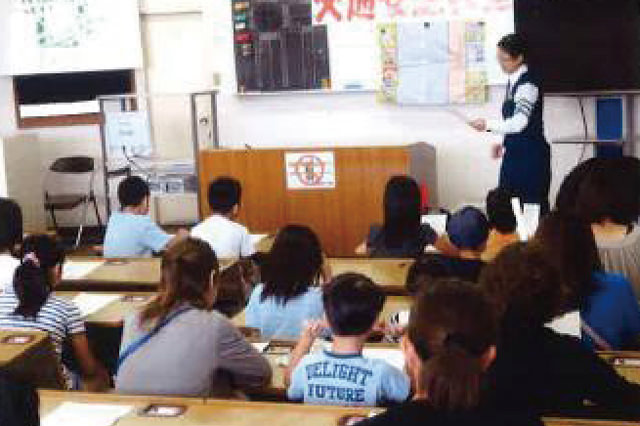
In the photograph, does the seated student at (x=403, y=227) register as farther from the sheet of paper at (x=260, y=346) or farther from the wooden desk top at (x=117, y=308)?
the sheet of paper at (x=260, y=346)

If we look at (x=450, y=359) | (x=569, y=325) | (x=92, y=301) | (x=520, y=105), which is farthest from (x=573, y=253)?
(x=520, y=105)

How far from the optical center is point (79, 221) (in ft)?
27.7

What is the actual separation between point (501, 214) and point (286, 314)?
50.6 inches

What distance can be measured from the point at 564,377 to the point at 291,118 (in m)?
5.51

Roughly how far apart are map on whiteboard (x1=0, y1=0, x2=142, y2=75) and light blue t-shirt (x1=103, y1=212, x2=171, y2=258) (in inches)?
122

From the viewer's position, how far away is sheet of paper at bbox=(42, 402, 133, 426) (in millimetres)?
2576

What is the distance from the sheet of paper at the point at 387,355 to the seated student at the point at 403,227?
1.53 m

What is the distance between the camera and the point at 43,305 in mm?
3500

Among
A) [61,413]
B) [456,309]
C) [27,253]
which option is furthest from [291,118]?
[456,309]

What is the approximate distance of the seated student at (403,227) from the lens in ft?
14.9

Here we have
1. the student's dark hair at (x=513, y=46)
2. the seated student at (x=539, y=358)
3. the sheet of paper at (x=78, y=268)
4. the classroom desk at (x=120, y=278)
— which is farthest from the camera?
the student's dark hair at (x=513, y=46)

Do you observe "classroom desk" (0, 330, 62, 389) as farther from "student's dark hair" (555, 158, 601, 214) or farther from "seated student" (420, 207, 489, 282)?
"student's dark hair" (555, 158, 601, 214)

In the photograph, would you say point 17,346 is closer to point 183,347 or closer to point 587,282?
point 183,347

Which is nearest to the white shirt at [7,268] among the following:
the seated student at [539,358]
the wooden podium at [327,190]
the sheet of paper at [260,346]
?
the sheet of paper at [260,346]
